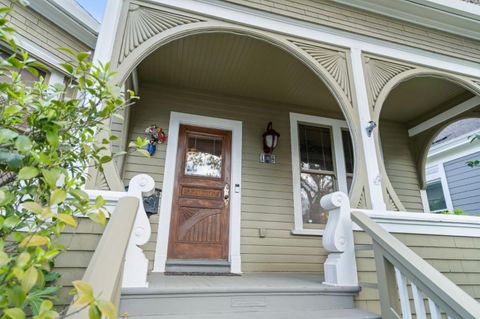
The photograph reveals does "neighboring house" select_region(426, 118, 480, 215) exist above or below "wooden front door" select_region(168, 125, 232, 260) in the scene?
above

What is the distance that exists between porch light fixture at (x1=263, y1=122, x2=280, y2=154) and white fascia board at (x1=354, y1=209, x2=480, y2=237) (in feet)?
5.86

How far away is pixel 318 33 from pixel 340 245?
228 centimetres

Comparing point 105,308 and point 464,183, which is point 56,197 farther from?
point 464,183

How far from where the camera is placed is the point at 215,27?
8.91 feet

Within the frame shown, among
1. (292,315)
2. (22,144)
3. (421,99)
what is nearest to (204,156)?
(292,315)

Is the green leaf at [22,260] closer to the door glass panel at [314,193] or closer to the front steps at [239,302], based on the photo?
the front steps at [239,302]

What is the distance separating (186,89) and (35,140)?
9.70ft

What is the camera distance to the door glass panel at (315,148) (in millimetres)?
4152

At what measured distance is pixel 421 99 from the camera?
14.3 feet

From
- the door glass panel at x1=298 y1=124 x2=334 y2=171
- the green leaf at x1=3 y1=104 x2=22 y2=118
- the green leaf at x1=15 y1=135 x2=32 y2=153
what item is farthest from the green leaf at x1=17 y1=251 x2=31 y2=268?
the door glass panel at x1=298 y1=124 x2=334 y2=171

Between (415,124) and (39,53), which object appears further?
(415,124)

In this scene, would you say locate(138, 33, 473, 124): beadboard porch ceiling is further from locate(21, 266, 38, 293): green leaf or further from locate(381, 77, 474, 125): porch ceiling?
locate(21, 266, 38, 293): green leaf

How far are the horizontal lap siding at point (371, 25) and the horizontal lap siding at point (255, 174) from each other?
1396mm

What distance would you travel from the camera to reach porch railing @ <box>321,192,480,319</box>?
1303 mm
